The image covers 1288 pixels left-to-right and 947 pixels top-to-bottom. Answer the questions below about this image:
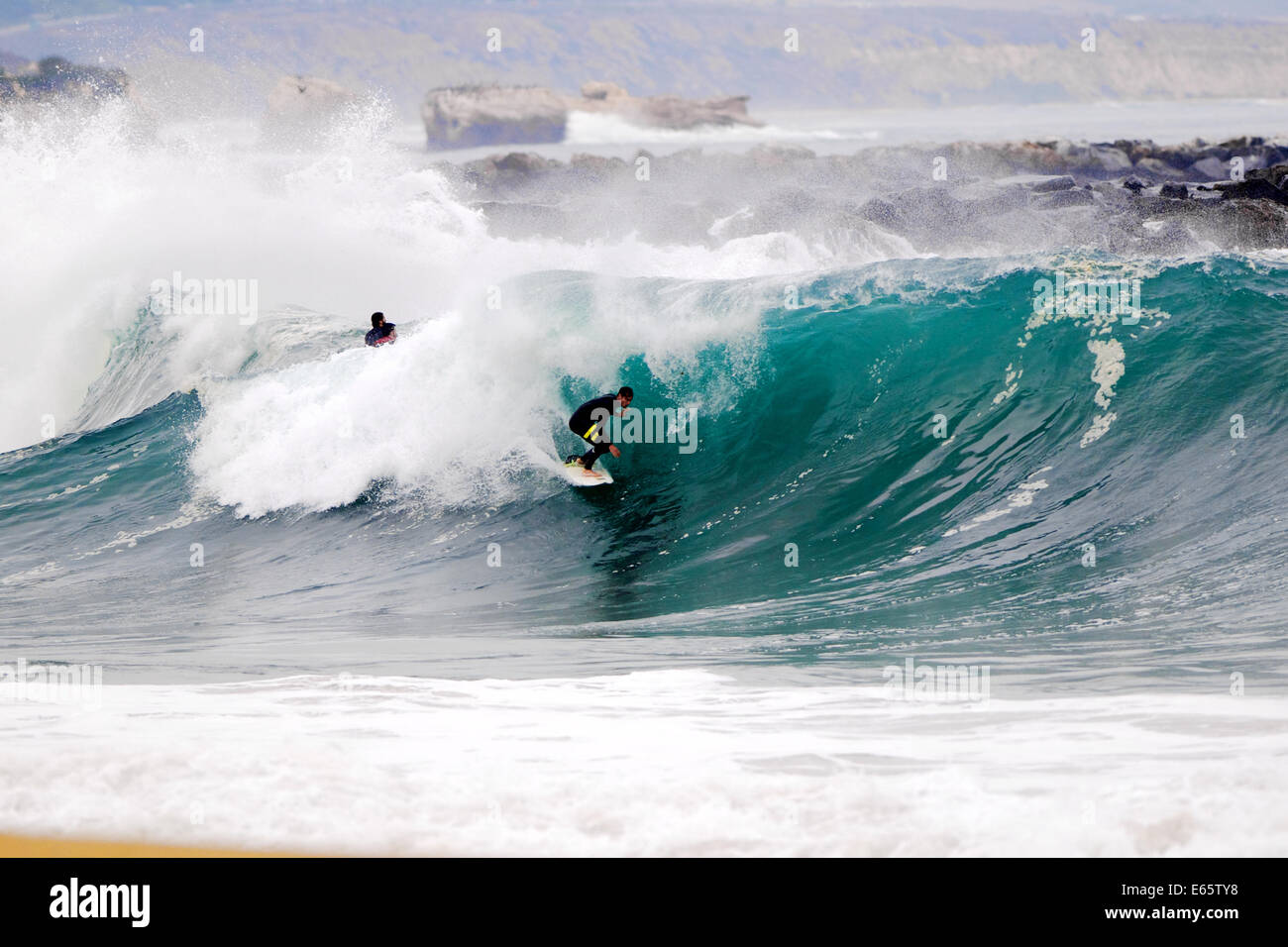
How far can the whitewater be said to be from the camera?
14.7ft

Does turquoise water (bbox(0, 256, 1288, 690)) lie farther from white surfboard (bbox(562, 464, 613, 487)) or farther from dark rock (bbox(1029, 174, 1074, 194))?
dark rock (bbox(1029, 174, 1074, 194))

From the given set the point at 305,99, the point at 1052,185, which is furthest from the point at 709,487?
the point at 305,99

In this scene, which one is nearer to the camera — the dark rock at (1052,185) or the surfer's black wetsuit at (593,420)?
the surfer's black wetsuit at (593,420)

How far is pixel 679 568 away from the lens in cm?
893

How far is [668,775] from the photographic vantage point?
4.71 metres

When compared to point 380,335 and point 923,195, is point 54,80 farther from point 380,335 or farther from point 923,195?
point 380,335

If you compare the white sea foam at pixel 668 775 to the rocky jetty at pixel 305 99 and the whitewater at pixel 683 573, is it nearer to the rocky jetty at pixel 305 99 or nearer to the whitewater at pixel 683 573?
the whitewater at pixel 683 573

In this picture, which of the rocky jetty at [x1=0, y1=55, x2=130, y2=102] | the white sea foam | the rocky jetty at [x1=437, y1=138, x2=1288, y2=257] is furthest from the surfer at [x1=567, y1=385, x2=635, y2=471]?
the rocky jetty at [x1=0, y1=55, x2=130, y2=102]

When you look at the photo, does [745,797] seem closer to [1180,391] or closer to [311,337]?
[1180,391]

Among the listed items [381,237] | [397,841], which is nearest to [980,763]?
[397,841]

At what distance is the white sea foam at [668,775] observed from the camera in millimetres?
4180

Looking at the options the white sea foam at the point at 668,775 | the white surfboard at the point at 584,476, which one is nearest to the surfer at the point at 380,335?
the white surfboard at the point at 584,476

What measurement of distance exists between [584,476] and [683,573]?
1906mm

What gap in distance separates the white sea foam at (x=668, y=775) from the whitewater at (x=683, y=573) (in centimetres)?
2
